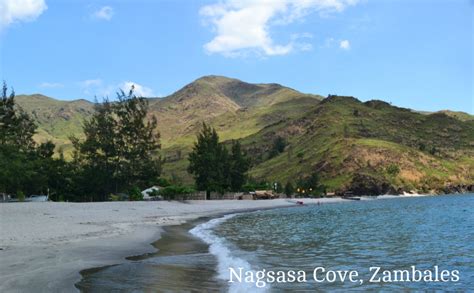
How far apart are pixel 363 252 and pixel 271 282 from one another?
10.3m

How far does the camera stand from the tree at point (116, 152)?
92.4 meters

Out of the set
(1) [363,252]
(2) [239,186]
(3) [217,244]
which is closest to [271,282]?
(1) [363,252]

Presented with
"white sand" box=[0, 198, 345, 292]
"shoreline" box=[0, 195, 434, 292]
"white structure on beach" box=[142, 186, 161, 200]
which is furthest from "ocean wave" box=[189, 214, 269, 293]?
"white structure on beach" box=[142, 186, 161, 200]

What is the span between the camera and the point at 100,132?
315ft

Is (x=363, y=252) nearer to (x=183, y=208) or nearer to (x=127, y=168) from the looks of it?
(x=183, y=208)

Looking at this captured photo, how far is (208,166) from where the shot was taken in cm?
11725

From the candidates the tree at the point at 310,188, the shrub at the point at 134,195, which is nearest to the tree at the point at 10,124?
the shrub at the point at 134,195

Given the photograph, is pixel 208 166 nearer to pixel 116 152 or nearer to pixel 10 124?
pixel 116 152

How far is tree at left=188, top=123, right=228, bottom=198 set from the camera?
11650cm

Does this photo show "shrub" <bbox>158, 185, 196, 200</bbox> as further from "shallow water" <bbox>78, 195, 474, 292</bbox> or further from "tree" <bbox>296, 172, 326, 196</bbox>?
"tree" <bbox>296, 172, 326, 196</bbox>

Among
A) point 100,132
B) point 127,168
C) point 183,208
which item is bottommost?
point 183,208

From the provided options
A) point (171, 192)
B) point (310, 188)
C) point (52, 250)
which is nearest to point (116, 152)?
point (171, 192)

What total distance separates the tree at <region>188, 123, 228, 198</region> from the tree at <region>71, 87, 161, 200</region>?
18.0 meters

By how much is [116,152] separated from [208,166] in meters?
29.2
